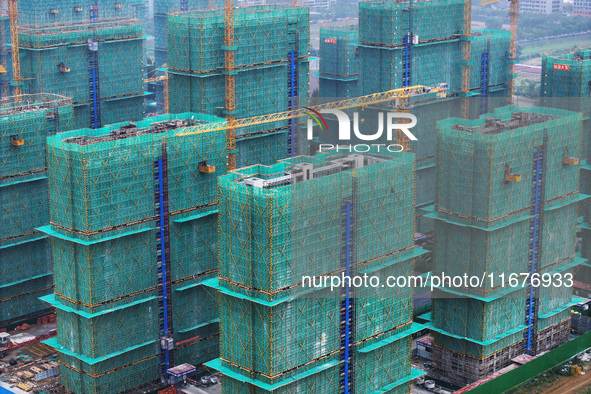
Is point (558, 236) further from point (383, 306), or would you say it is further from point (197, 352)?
point (197, 352)

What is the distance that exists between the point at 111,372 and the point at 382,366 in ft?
136

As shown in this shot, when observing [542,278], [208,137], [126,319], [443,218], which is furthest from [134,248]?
[542,278]

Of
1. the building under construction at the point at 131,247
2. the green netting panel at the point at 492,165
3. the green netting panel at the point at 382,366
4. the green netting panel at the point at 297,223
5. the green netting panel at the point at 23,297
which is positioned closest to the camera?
the green netting panel at the point at 297,223

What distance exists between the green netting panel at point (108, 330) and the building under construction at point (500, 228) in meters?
46.7

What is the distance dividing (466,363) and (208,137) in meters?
55.5

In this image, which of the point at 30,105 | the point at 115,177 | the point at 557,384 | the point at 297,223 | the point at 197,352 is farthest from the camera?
the point at 30,105

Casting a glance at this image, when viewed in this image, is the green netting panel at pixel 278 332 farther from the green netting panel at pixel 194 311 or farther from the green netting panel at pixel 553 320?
the green netting panel at pixel 553 320

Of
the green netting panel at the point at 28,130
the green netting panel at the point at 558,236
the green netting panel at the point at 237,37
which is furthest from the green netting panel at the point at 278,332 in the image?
the green netting panel at the point at 237,37

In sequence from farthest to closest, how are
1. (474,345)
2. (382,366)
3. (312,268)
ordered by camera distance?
(474,345) → (382,366) → (312,268)

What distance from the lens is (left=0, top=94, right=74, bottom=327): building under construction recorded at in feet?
594

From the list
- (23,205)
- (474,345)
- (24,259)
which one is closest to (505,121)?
(474,345)

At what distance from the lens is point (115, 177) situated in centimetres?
15575

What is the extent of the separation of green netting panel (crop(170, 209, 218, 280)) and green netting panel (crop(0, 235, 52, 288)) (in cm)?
3495

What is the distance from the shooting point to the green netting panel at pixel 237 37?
186750 millimetres
